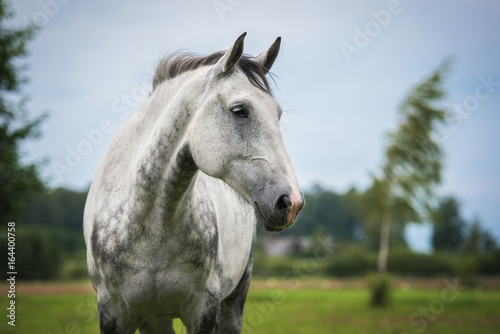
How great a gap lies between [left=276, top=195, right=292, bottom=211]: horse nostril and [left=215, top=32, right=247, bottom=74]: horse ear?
0.87m

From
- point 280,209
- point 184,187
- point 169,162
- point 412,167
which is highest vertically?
point 280,209

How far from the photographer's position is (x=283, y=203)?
222 centimetres

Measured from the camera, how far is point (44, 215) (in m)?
42.5

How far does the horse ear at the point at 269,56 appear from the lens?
279 centimetres

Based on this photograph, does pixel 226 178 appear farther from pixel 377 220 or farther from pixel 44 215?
pixel 44 215

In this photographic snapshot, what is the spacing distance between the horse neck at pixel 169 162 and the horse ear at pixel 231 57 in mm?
205

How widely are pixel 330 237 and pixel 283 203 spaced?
35.5 meters

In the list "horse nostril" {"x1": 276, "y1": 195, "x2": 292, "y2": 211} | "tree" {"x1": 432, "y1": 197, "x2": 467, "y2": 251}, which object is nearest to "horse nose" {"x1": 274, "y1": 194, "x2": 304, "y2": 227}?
"horse nostril" {"x1": 276, "y1": 195, "x2": 292, "y2": 211}

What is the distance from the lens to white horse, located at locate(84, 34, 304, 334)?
2.40m

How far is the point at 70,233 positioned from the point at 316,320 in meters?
30.4

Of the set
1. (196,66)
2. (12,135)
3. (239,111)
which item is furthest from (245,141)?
(12,135)

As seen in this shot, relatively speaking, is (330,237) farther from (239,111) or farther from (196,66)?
(239,111)

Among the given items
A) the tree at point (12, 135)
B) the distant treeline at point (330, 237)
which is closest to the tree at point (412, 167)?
the distant treeline at point (330, 237)

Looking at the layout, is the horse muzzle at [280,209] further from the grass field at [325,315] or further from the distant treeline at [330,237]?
the distant treeline at [330,237]
